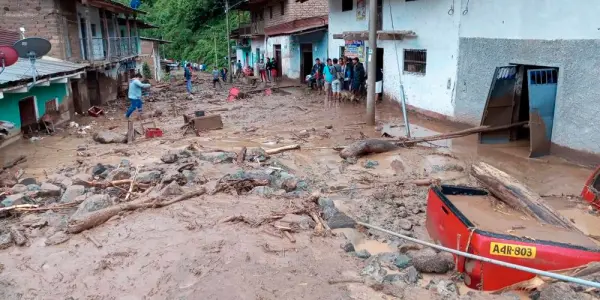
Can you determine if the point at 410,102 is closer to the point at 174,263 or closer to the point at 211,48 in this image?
the point at 174,263

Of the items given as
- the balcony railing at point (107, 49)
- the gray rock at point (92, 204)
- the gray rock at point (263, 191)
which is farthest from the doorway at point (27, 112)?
the gray rock at point (263, 191)

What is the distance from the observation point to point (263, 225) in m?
6.03

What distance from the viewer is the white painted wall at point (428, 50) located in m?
13.7

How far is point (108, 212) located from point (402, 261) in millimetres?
3853

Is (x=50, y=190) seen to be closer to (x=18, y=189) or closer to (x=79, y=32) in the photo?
(x=18, y=189)


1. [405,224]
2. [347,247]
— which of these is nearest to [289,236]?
[347,247]

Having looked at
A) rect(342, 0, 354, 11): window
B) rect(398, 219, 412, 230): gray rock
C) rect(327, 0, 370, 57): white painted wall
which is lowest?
rect(398, 219, 412, 230): gray rock

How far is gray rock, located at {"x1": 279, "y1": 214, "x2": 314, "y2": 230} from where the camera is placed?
614 cm

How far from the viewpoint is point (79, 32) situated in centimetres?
2055

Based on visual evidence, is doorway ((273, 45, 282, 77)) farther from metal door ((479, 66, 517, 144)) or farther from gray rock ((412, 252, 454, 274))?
gray rock ((412, 252, 454, 274))

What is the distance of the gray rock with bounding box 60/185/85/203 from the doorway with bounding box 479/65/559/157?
855 cm

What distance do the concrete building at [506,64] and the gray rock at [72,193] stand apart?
8.55 metres

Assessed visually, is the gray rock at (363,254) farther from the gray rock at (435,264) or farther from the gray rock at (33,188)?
the gray rock at (33,188)

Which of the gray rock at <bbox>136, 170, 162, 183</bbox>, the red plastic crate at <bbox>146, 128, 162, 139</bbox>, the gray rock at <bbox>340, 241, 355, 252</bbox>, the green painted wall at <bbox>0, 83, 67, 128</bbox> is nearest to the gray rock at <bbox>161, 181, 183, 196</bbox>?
the gray rock at <bbox>136, 170, 162, 183</bbox>
